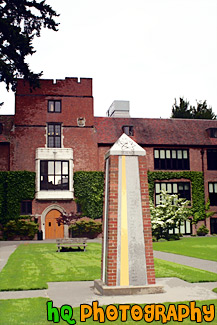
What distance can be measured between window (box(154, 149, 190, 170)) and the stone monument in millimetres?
29070

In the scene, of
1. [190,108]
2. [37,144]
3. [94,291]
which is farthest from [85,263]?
[190,108]

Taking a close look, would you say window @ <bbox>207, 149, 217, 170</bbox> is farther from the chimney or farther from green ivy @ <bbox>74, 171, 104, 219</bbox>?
green ivy @ <bbox>74, 171, 104, 219</bbox>

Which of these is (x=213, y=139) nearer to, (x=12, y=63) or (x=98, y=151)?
(x=98, y=151)

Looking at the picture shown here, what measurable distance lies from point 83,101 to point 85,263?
24.2m

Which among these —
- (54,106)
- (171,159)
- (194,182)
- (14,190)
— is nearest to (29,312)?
(14,190)

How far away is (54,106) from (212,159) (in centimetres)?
1651

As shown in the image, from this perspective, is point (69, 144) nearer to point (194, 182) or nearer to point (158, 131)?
point (158, 131)

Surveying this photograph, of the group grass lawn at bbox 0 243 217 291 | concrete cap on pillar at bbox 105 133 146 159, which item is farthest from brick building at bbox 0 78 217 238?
concrete cap on pillar at bbox 105 133 146 159

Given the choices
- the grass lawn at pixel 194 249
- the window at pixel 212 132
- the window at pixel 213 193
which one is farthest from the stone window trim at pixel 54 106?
A: the grass lawn at pixel 194 249

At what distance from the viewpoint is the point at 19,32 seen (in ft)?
97.4

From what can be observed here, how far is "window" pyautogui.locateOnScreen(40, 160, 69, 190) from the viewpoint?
118 ft

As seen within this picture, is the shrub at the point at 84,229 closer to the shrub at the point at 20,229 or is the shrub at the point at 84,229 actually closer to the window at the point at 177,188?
the shrub at the point at 20,229

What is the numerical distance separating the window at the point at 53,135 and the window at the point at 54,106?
1.36 m

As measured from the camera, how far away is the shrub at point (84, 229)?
35.4 m
